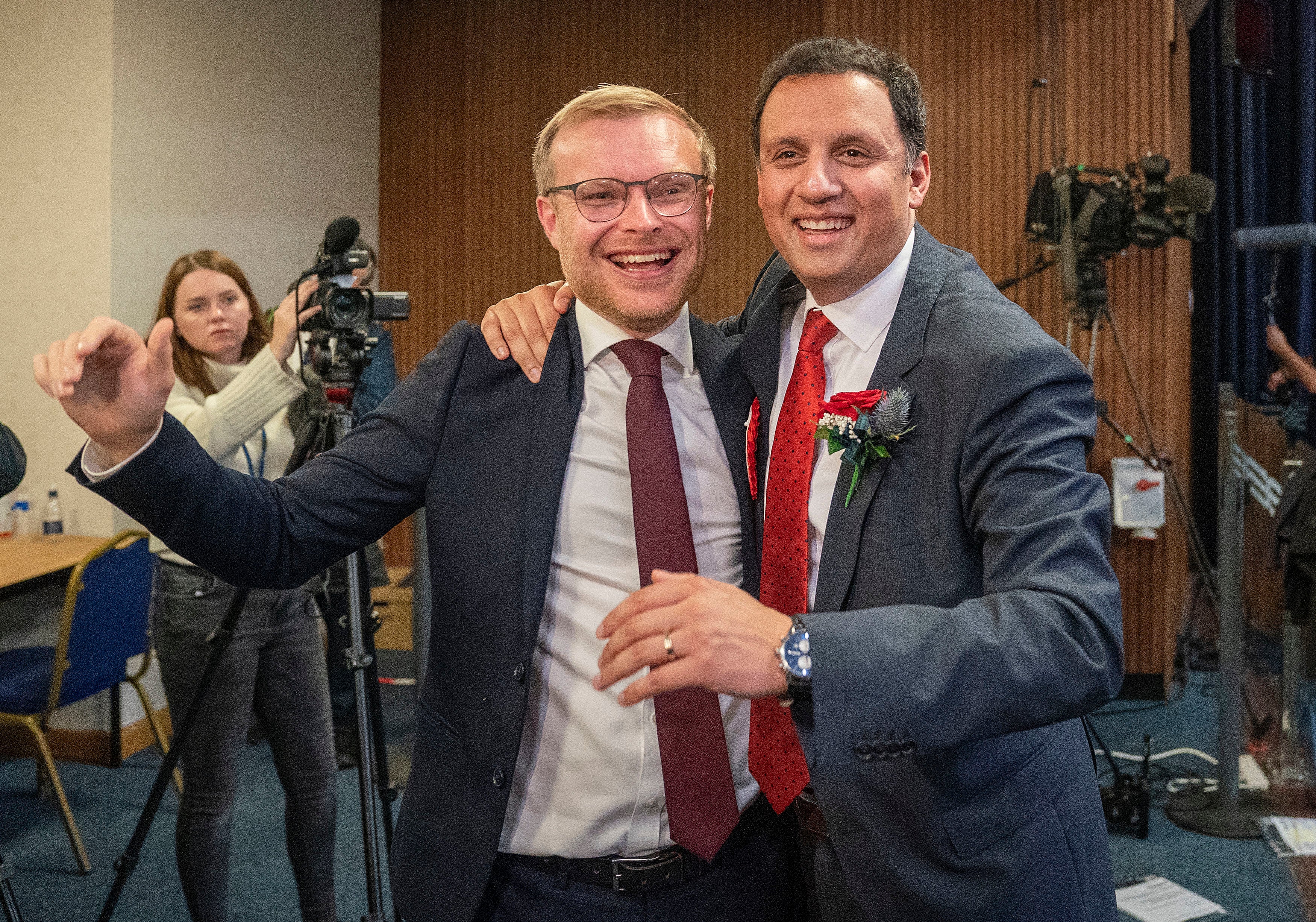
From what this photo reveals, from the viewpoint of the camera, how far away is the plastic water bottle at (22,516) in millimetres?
4223

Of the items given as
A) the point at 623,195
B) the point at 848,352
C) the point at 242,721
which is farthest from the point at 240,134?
the point at 848,352

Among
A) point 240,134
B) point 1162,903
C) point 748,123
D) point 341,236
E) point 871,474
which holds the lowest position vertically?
point 1162,903

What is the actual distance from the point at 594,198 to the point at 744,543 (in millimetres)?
534

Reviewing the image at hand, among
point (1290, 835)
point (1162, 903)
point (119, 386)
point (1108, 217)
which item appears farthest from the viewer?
point (1108, 217)

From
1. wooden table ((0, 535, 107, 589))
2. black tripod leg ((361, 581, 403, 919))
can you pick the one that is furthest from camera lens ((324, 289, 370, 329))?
wooden table ((0, 535, 107, 589))

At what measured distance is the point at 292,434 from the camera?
288 cm

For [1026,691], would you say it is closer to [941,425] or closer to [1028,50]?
[941,425]

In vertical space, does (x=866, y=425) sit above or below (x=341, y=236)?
below

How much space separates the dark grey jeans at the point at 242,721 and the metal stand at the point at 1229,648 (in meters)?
2.92

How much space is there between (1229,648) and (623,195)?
3252 millimetres

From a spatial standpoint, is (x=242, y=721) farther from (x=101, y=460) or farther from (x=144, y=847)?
(x=101, y=460)

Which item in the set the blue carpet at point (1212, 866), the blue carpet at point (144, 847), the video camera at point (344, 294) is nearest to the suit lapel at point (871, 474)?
the video camera at point (344, 294)

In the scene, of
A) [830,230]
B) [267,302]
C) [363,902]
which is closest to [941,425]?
[830,230]

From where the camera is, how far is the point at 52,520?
4215 millimetres
